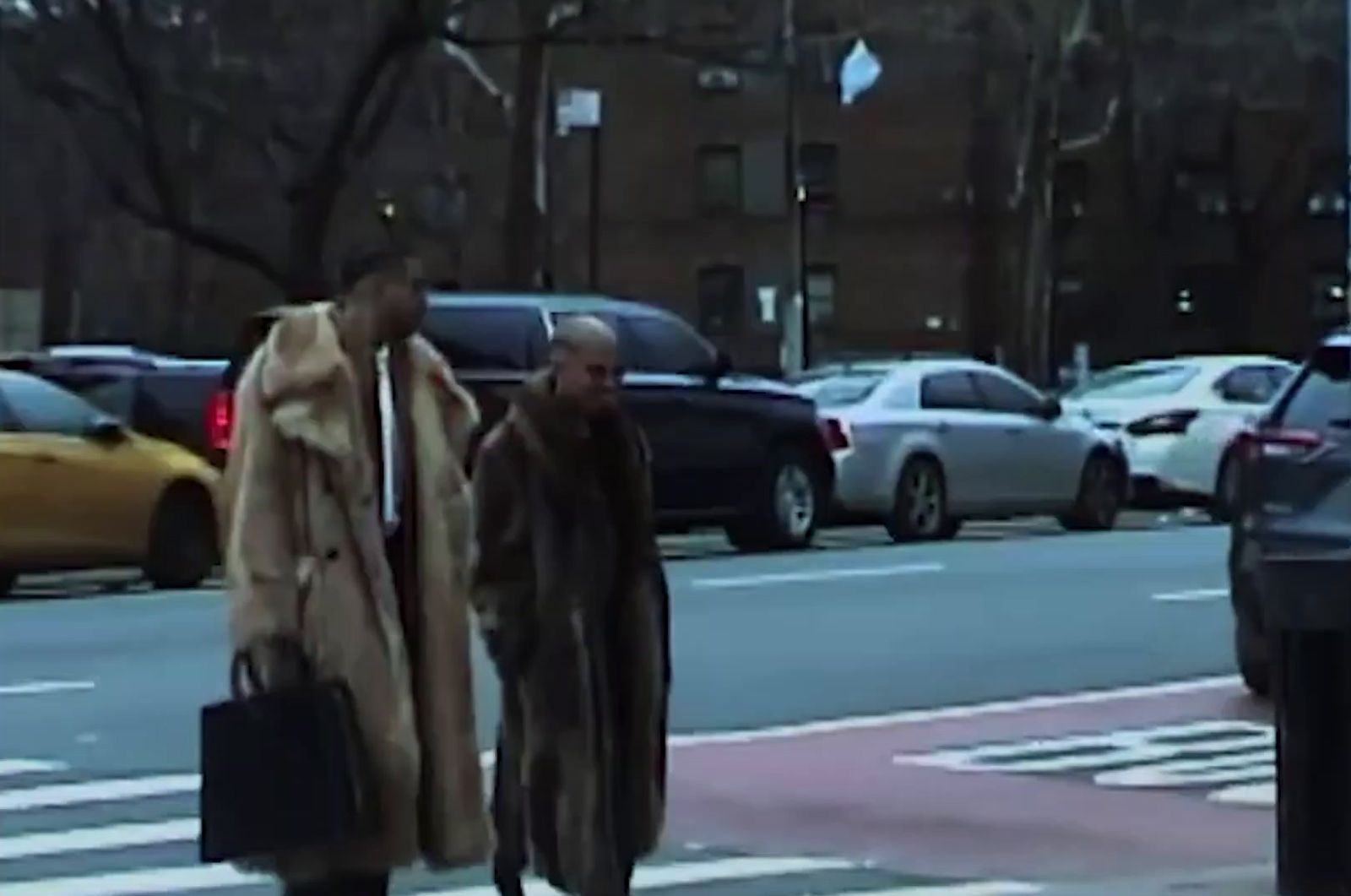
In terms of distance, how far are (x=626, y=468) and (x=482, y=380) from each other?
51.4 feet

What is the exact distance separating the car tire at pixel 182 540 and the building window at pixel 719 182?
4455 cm

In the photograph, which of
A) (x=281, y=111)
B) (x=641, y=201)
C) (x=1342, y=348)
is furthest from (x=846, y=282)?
(x=1342, y=348)

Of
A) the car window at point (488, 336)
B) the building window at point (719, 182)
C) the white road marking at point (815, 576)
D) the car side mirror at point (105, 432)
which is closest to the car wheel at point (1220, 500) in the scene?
the white road marking at point (815, 576)

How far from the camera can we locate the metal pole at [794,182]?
5134 centimetres

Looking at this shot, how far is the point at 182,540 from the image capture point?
23.9 meters

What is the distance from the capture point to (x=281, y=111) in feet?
174

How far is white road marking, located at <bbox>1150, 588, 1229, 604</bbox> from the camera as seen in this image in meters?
21.3

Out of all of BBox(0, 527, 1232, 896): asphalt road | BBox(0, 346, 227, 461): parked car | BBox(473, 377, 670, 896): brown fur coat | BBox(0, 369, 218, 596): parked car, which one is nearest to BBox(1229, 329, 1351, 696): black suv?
BBox(0, 527, 1232, 896): asphalt road

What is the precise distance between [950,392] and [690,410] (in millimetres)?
4232

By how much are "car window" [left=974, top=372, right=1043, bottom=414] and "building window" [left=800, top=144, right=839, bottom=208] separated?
38.5 metres

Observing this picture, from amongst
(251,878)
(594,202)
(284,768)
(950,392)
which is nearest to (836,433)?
(950,392)

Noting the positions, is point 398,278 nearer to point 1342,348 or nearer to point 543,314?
point 1342,348

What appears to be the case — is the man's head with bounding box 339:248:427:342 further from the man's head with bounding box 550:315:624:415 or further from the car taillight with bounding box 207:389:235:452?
the car taillight with bounding box 207:389:235:452

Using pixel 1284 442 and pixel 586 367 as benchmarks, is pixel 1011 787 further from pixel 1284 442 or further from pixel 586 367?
pixel 586 367
